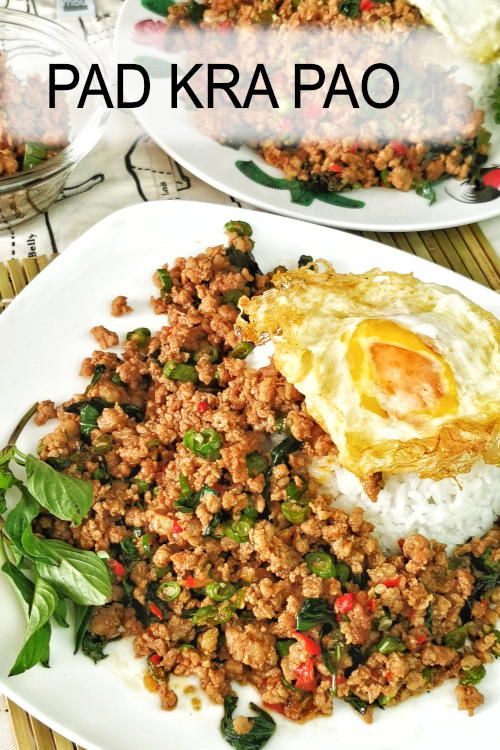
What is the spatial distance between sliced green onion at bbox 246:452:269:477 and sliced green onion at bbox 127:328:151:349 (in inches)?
35.2

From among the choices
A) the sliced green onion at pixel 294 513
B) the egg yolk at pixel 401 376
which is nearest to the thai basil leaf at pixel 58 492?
the sliced green onion at pixel 294 513

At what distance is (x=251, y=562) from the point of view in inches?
156

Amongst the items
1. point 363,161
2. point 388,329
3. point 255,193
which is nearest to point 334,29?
point 363,161

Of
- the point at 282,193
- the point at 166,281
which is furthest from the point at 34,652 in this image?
the point at 282,193

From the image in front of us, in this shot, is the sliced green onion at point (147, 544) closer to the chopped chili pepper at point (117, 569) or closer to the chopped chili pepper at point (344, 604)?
the chopped chili pepper at point (117, 569)

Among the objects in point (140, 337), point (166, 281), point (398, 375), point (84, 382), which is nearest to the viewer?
point (398, 375)

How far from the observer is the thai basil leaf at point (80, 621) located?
146 inches

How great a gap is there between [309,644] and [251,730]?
0.39m

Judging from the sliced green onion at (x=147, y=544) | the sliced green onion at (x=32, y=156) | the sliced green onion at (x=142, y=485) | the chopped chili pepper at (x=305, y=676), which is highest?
the sliced green onion at (x=32, y=156)

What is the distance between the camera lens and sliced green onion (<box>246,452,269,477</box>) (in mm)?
4117

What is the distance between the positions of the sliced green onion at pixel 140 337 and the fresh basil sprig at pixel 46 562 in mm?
925

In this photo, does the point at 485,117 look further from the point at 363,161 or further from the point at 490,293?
the point at 490,293

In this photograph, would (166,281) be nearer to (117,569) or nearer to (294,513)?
(294,513)

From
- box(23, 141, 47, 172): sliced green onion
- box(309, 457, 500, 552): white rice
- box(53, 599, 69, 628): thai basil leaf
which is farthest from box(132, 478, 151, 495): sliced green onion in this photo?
box(23, 141, 47, 172): sliced green onion
